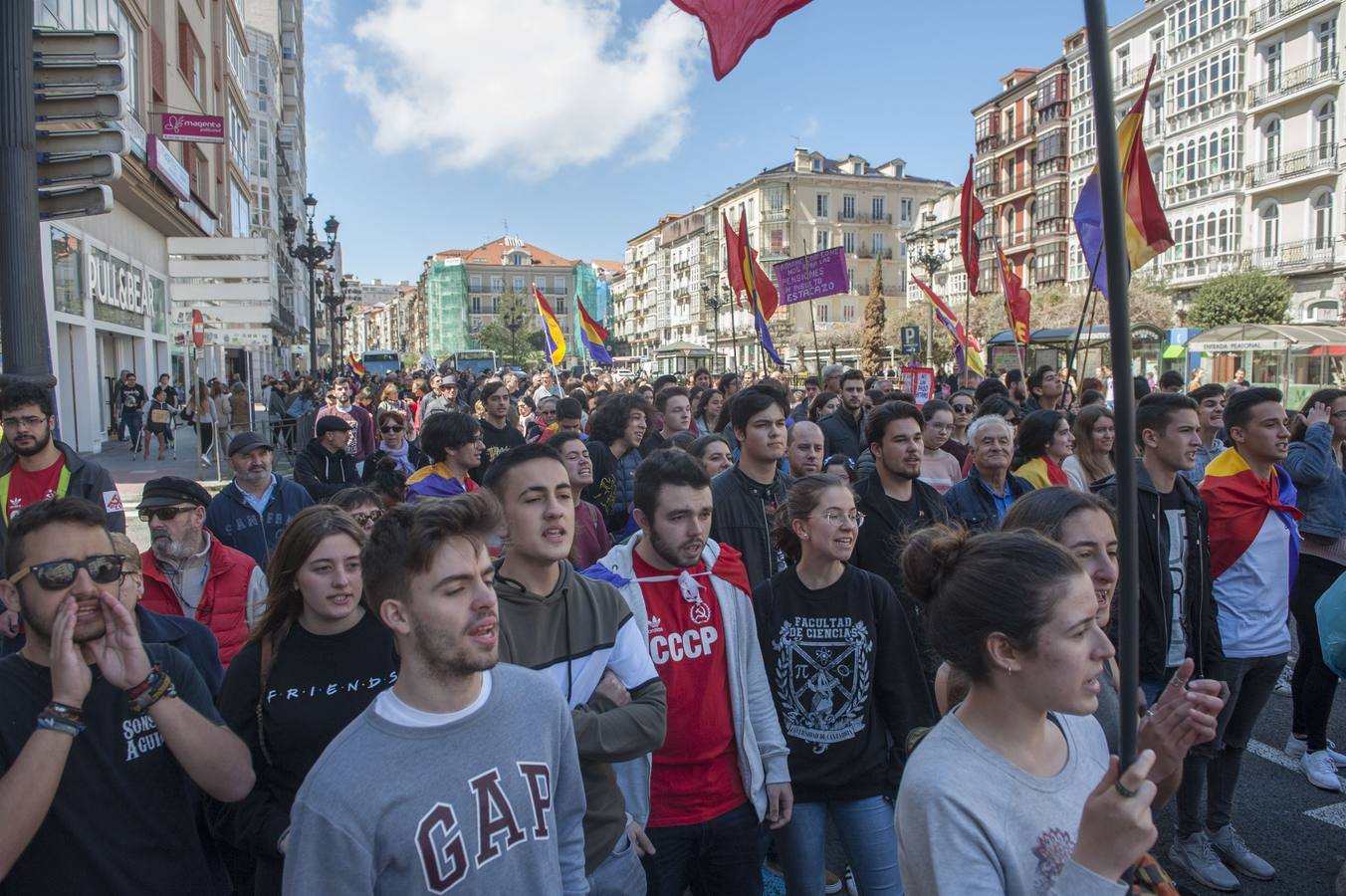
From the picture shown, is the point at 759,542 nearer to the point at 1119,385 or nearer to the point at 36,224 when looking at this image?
the point at 1119,385

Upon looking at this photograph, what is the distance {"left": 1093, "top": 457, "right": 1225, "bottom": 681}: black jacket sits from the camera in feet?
12.9

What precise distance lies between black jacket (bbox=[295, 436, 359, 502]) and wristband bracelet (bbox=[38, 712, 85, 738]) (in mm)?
5097

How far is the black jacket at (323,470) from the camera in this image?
23.4 feet

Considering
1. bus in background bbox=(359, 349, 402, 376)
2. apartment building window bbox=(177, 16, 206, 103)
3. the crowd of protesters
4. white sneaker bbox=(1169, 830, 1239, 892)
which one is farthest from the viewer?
bus in background bbox=(359, 349, 402, 376)

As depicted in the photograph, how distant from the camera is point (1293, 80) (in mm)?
38844

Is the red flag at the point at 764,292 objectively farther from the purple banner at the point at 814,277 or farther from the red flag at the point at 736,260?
the red flag at the point at 736,260

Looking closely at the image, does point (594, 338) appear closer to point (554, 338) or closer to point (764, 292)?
point (554, 338)

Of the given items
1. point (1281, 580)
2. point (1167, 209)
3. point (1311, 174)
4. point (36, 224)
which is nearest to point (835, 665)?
point (1281, 580)

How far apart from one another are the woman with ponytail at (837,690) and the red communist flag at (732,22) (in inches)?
68.1

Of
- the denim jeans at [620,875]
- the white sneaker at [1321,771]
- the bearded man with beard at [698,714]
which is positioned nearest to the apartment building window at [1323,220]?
the white sneaker at [1321,771]

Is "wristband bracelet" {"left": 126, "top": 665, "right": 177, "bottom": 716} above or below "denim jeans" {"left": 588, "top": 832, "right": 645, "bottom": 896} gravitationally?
above

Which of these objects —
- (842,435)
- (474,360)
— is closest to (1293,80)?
(474,360)

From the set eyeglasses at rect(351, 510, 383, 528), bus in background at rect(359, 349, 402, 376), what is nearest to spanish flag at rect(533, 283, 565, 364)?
eyeglasses at rect(351, 510, 383, 528)

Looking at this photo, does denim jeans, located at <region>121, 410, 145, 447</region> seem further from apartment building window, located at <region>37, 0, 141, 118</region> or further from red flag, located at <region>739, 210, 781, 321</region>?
red flag, located at <region>739, 210, 781, 321</region>
